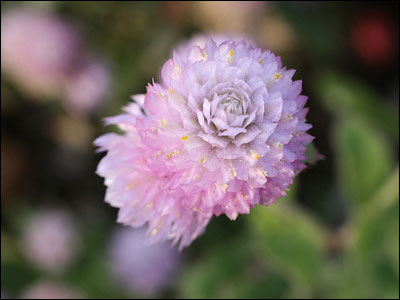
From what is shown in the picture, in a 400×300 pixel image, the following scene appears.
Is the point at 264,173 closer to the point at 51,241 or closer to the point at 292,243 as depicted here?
the point at 292,243

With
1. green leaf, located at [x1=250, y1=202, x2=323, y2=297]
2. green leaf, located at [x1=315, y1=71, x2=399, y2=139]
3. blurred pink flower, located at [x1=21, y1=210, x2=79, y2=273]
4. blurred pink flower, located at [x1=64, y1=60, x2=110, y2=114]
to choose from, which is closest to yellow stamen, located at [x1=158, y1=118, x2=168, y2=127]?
green leaf, located at [x1=250, y1=202, x2=323, y2=297]

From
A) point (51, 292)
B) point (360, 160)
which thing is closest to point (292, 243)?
point (360, 160)

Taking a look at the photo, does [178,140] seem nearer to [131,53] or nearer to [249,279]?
[249,279]

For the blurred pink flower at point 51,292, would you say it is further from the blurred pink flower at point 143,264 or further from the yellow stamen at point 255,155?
the yellow stamen at point 255,155

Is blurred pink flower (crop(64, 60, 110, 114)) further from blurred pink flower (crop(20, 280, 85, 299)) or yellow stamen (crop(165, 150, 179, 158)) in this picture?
yellow stamen (crop(165, 150, 179, 158))

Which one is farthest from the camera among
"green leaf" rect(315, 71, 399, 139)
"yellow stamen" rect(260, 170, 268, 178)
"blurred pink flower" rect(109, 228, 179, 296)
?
"blurred pink flower" rect(109, 228, 179, 296)

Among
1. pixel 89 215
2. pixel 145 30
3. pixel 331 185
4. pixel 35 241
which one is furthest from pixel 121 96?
pixel 331 185
